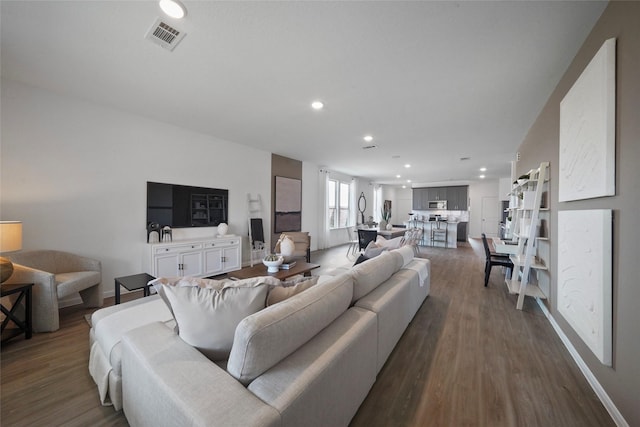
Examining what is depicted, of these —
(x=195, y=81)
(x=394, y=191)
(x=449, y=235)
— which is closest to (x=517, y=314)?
(x=195, y=81)

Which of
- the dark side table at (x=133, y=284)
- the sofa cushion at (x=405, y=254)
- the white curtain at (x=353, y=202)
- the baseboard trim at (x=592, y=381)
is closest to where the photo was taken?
the baseboard trim at (x=592, y=381)

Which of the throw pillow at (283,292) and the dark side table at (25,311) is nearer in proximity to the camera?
the throw pillow at (283,292)

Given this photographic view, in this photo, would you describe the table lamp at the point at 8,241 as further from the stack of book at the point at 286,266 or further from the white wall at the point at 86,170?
the stack of book at the point at 286,266

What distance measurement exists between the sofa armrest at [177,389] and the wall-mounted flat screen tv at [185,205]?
3026mm

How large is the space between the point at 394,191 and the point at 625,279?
38.6ft

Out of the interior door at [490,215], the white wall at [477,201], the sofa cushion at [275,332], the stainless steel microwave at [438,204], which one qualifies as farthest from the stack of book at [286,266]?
the interior door at [490,215]

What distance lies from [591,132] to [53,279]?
4.85 meters

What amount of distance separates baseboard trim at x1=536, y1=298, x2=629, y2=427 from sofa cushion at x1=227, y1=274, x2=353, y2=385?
1.83 m

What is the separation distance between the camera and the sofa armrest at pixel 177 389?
779mm

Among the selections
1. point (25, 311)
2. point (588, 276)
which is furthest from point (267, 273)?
point (588, 276)

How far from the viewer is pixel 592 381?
1.71 m

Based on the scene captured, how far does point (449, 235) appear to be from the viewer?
8.12 m

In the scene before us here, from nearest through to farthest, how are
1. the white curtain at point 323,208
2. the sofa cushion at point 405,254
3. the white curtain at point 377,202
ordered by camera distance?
1. the sofa cushion at point 405,254
2. the white curtain at point 323,208
3. the white curtain at point 377,202

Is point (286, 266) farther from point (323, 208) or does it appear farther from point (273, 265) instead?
point (323, 208)
